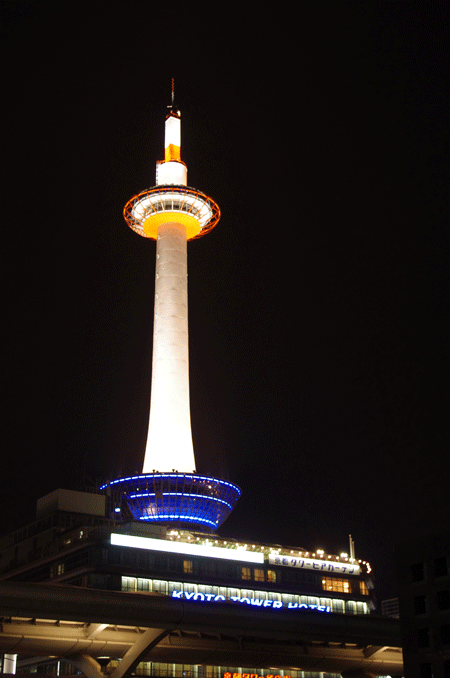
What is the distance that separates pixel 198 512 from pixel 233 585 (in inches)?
630

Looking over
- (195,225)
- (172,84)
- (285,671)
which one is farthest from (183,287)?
(285,671)

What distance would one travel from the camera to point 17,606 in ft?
213

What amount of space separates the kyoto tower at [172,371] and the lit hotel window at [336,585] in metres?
18.7

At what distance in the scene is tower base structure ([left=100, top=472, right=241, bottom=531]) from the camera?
132 meters

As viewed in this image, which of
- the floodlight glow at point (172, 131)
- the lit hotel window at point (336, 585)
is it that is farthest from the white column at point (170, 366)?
the lit hotel window at point (336, 585)

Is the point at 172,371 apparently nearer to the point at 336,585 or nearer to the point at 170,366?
the point at 170,366

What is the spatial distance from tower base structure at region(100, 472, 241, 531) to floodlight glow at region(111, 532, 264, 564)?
10739 mm

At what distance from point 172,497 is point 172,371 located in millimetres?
22421

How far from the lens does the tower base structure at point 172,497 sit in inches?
5207

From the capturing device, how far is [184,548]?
121 m

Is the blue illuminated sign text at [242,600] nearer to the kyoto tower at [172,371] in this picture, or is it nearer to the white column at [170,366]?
the kyoto tower at [172,371]

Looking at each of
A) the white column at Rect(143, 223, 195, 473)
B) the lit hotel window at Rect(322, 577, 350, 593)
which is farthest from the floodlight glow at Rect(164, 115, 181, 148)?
the lit hotel window at Rect(322, 577, 350, 593)

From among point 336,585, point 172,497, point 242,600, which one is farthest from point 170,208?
point 242,600

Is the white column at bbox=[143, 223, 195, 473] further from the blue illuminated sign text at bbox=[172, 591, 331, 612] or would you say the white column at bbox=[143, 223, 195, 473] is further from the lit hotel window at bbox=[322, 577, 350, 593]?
the blue illuminated sign text at bbox=[172, 591, 331, 612]
